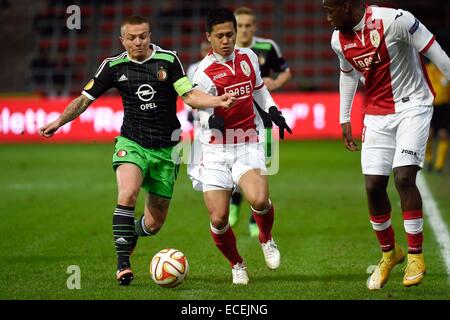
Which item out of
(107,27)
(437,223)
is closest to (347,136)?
(437,223)

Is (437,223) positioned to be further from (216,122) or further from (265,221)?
(216,122)

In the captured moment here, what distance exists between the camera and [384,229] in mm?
7223

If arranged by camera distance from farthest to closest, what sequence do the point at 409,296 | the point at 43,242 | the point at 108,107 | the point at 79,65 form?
the point at 79,65 → the point at 108,107 → the point at 43,242 → the point at 409,296

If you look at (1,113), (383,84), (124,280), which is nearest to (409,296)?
(383,84)

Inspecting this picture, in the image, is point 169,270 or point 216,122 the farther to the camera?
point 216,122

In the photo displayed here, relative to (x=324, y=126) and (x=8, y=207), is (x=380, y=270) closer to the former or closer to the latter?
(x=8, y=207)

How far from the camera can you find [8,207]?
12.5m

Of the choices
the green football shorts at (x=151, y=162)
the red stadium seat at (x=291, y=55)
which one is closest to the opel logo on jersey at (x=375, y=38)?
the green football shorts at (x=151, y=162)

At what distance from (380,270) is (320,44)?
2299 cm

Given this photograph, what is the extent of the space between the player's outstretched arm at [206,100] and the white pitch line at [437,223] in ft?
7.99

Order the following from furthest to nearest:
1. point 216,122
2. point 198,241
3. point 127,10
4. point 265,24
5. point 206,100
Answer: point 127,10 → point 265,24 → point 198,241 → point 216,122 → point 206,100

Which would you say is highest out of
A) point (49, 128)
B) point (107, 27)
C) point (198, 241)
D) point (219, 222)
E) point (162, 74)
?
point (162, 74)

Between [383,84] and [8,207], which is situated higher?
[383,84]

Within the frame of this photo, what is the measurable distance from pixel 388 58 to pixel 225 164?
5.25 feet
